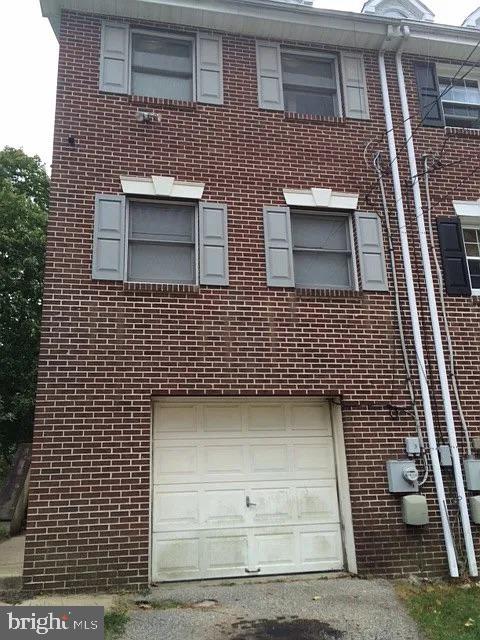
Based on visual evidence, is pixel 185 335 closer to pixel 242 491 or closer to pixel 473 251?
pixel 242 491

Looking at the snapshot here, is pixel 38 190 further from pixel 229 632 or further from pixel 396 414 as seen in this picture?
pixel 229 632

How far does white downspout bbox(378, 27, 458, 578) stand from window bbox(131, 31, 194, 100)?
3.18 metres

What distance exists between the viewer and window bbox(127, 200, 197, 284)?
25.5ft

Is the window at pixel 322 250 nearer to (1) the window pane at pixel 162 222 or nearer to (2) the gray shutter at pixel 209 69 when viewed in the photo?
(1) the window pane at pixel 162 222

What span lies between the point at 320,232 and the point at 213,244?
1.75 m

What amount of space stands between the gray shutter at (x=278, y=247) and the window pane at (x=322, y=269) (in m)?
0.26

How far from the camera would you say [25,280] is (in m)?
15.4

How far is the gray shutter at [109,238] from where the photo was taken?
24.4 ft

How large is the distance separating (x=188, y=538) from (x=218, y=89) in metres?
6.57

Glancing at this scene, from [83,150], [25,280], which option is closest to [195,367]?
[83,150]

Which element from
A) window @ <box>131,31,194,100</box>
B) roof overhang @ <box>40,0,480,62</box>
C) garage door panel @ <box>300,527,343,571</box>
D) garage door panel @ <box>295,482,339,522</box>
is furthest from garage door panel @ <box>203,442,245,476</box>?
roof overhang @ <box>40,0,480,62</box>

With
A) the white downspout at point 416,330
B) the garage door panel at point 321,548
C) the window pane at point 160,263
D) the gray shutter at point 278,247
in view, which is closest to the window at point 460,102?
the white downspout at point 416,330

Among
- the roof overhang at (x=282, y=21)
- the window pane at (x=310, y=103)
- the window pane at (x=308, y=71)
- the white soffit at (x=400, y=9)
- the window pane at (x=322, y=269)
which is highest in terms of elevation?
the white soffit at (x=400, y=9)

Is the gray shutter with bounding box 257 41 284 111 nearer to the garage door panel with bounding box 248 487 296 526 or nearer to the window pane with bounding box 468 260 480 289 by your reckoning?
the window pane with bounding box 468 260 480 289
